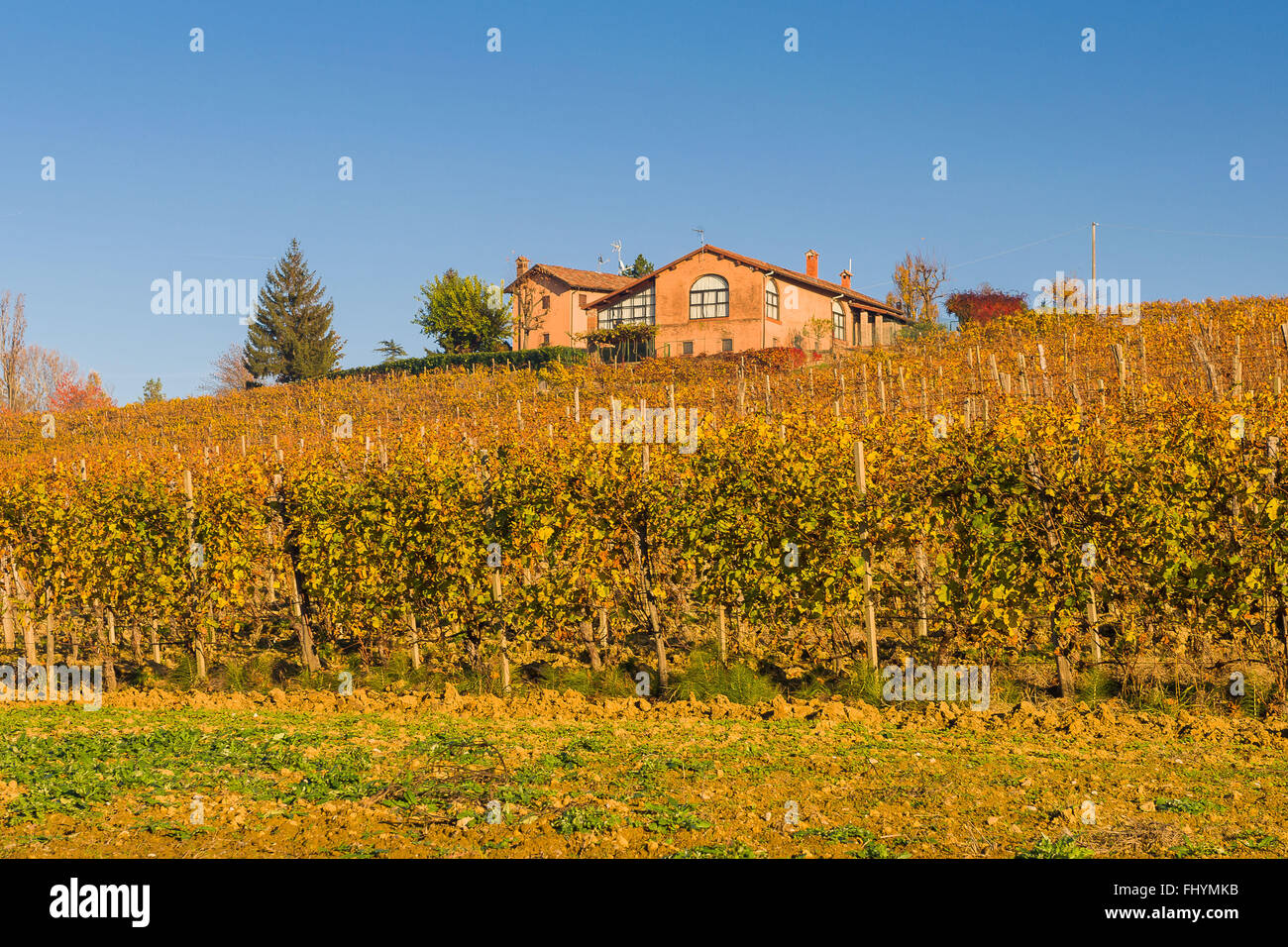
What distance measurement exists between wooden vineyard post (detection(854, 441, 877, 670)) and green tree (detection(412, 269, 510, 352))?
162 ft

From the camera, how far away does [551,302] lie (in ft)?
188

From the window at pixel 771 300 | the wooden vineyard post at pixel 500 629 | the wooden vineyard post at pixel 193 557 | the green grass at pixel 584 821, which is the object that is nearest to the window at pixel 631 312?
the window at pixel 771 300

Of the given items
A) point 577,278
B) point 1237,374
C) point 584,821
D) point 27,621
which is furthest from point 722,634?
point 577,278

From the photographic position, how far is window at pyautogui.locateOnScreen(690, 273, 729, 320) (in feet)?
160

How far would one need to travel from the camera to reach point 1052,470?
884 cm

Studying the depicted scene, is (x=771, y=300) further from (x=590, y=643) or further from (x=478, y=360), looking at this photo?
(x=590, y=643)

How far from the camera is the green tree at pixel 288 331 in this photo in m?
62.0

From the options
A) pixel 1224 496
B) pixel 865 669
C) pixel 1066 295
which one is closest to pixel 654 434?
pixel 865 669

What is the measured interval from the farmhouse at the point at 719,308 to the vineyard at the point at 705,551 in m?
34.5

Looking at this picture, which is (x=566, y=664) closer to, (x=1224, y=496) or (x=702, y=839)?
(x=702, y=839)

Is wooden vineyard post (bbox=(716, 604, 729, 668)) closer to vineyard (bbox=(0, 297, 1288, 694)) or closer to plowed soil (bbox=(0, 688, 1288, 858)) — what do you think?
vineyard (bbox=(0, 297, 1288, 694))

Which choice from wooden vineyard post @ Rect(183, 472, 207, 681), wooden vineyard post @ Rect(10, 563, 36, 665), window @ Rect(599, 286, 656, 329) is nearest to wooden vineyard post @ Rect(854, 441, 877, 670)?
wooden vineyard post @ Rect(183, 472, 207, 681)

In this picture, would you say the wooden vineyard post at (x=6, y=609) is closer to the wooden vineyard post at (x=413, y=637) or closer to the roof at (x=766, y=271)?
the wooden vineyard post at (x=413, y=637)

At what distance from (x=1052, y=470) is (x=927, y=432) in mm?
1325
